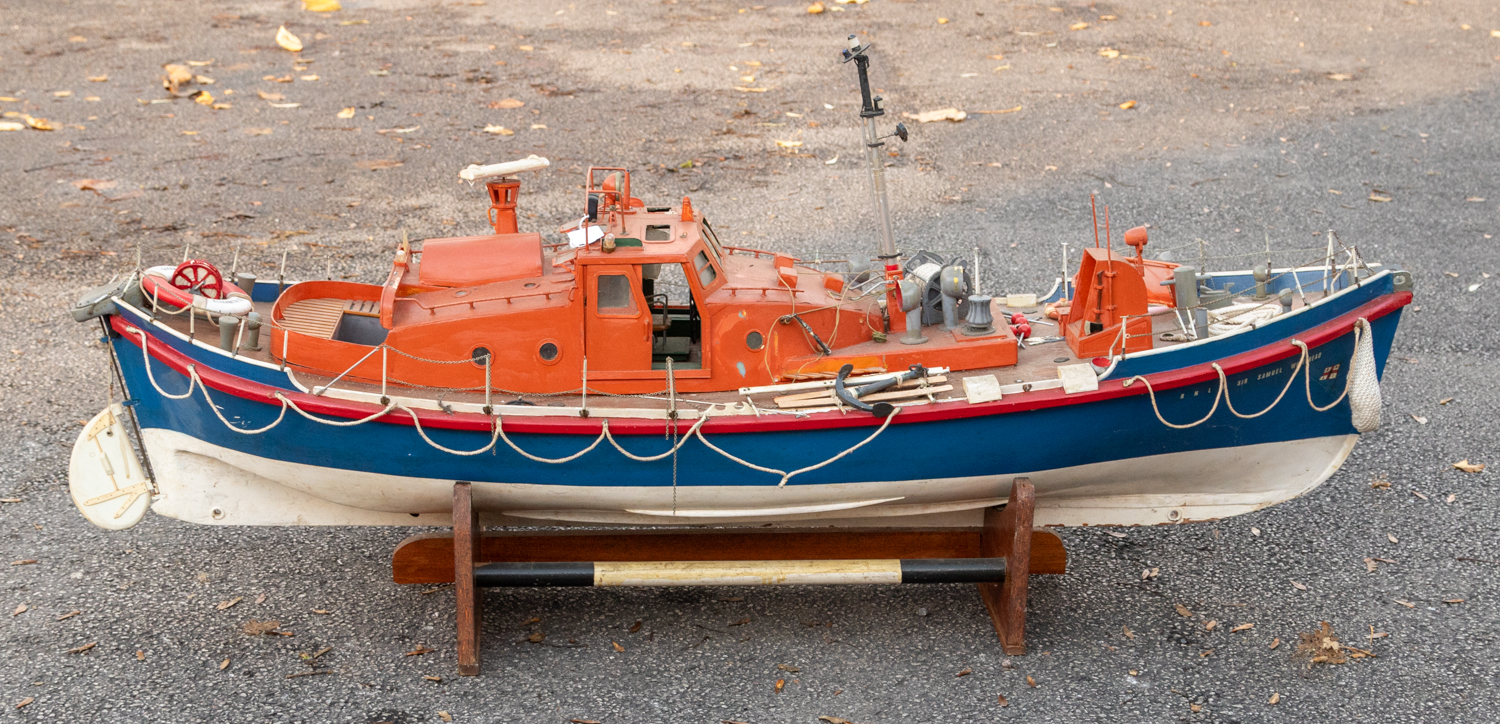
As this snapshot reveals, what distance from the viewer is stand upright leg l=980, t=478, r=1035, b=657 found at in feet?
20.6

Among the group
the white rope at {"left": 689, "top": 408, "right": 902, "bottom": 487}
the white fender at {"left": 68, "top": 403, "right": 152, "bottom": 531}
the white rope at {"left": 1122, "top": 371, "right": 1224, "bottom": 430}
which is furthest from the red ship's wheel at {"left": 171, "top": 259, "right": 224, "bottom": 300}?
the white rope at {"left": 1122, "top": 371, "right": 1224, "bottom": 430}

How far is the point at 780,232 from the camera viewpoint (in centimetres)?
1195

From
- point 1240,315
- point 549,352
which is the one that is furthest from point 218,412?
point 1240,315

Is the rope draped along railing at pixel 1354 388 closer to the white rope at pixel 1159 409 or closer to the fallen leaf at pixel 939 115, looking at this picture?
the white rope at pixel 1159 409

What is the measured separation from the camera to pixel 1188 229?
1198cm

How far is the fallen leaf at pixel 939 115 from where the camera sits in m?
15.0

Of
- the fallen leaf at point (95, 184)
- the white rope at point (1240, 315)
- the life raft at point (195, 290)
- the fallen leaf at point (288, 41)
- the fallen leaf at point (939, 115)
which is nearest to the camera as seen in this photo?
the life raft at point (195, 290)

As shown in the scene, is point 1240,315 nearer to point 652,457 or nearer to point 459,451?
point 652,457

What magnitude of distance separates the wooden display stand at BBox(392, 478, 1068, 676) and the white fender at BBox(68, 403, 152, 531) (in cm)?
151

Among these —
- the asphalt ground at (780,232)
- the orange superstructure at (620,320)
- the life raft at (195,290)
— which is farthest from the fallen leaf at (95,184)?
the orange superstructure at (620,320)

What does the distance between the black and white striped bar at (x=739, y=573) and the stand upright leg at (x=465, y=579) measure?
0.09 metres

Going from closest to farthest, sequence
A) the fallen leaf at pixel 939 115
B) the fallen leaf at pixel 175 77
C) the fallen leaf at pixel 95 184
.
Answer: the fallen leaf at pixel 95 184 < the fallen leaf at pixel 939 115 < the fallen leaf at pixel 175 77

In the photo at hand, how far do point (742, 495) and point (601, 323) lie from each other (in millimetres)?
1170

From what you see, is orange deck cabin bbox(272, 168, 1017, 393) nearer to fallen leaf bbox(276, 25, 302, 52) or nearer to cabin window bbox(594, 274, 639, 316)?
cabin window bbox(594, 274, 639, 316)
